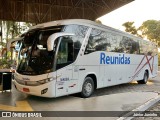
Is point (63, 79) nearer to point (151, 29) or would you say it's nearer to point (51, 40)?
point (51, 40)

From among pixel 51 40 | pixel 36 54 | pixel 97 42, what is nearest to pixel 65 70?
pixel 36 54

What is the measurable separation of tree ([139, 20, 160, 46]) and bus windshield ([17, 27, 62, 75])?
36.9 metres

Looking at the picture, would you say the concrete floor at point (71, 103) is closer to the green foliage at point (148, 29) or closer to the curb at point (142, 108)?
the curb at point (142, 108)

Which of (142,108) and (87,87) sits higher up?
(87,87)

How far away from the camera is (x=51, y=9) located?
21.9 m

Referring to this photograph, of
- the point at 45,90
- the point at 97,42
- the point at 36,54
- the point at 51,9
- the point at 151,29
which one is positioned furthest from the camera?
the point at 151,29

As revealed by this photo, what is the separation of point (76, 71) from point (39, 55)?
4.89 ft

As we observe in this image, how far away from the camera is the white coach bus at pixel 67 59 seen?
764 cm

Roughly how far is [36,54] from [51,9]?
1462cm

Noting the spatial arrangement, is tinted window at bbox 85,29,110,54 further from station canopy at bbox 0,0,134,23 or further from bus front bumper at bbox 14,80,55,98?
station canopy at bbox 0,0,134,23

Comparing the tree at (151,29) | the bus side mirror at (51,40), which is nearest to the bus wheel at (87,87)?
the bus side mirror at (51,40)

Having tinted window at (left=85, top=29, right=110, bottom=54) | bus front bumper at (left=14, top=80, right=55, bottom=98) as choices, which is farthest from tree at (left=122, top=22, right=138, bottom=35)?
bus front bumper at (left=14, top=80, right=55, bottom=98)

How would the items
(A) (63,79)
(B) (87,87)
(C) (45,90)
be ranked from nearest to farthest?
(C) (45,90), (A) (63,79), (B) (87,87)

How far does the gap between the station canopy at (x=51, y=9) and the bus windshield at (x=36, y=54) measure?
478 inches
